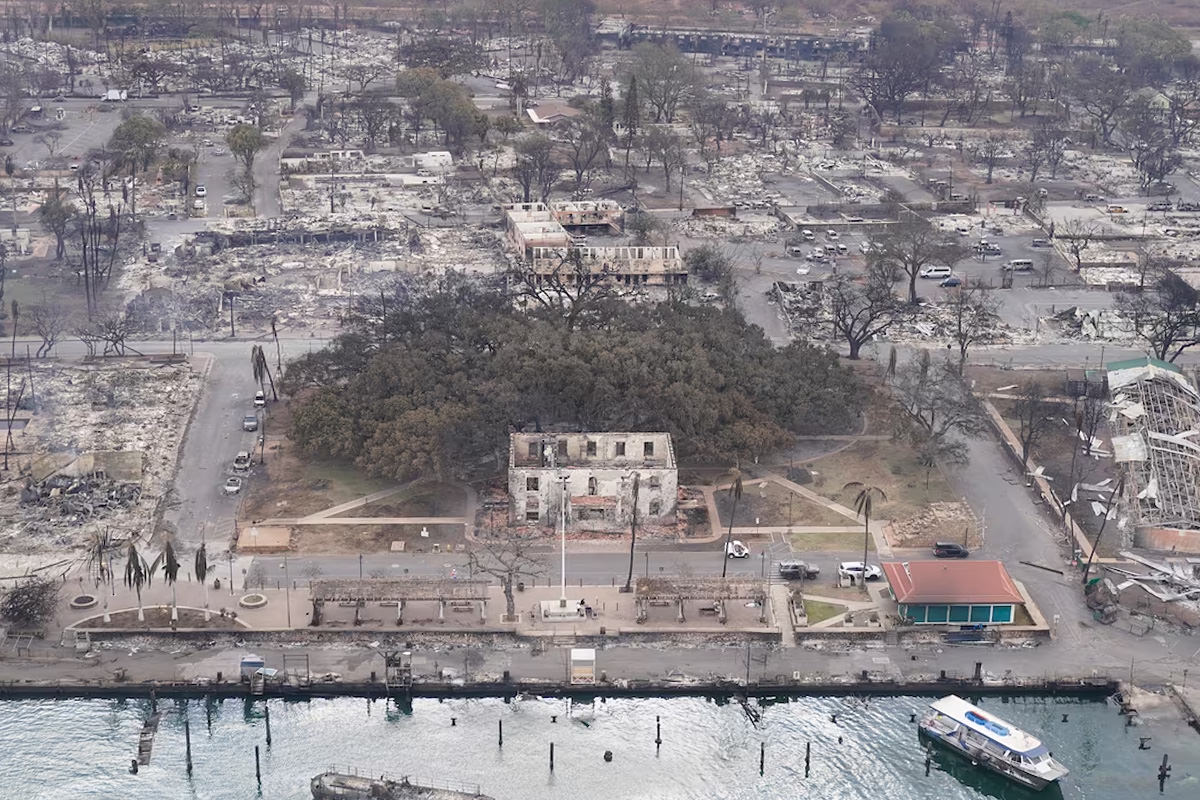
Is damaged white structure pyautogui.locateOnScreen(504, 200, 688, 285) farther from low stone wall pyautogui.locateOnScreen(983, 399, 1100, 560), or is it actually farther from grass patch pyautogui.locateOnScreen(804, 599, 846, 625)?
grass patch pyautogui.locateOnScreen(804, 599, 846, 625)

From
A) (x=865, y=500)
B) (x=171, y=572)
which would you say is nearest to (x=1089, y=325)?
(x=865, y=500)

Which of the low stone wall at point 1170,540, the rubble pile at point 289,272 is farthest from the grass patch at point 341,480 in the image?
the low stone wall at point 1170,540

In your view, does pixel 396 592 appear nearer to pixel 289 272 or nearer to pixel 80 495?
pixel 80 495

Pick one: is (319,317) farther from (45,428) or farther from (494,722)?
(494,722)

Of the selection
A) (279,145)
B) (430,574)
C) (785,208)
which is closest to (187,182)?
(279,145)

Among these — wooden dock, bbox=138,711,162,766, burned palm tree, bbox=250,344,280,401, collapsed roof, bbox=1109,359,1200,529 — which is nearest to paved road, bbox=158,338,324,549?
burned palm tree, bbox=250,344,280,401

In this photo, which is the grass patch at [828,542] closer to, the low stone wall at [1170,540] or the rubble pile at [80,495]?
the low stone wall at [1170,540]

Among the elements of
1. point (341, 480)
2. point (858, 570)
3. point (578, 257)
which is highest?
point (578, 257)
